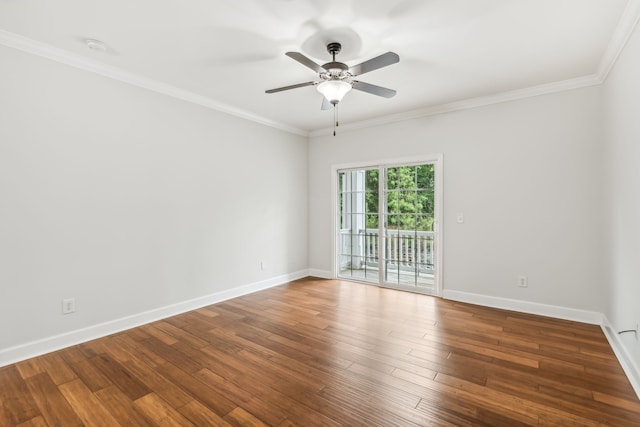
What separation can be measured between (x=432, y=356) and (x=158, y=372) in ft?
7.24

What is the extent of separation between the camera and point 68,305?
2.84 metres

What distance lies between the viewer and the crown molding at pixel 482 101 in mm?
3352

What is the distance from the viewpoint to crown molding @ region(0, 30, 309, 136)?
8.33ft

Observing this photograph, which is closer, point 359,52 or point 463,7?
point 463,7

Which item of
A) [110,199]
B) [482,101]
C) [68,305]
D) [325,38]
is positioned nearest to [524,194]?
[482,101]

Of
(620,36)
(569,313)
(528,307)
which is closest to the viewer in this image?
(620,36)

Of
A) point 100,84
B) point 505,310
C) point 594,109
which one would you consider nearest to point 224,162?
point 100,84

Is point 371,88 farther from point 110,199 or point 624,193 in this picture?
point 110,199

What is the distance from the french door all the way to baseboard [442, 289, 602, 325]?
316mm

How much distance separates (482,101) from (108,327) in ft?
16.3

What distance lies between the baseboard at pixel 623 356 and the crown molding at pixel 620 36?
243cm

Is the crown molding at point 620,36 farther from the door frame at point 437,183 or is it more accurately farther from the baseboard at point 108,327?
the baseboard at point 108,327

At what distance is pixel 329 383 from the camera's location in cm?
221

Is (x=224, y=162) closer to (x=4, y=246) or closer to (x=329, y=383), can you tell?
(x=4, y=246)
